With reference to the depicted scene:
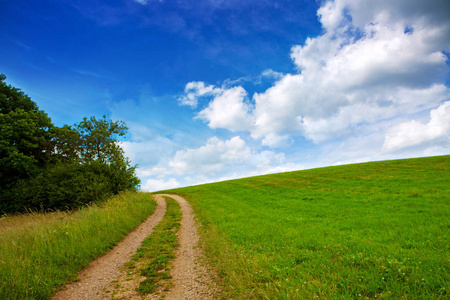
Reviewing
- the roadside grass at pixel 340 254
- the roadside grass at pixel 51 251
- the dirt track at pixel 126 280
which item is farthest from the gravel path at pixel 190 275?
the roadside grass at pixel 51 251

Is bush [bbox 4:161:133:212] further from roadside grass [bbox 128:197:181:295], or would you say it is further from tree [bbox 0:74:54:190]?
roadside grass [bbox 128:197:181:295]

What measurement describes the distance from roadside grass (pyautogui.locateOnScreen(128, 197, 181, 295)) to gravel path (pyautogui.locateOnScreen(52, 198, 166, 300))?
0.54 m

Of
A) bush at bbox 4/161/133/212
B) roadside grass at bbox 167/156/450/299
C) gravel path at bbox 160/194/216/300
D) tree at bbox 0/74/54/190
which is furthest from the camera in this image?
tree at bbox 0/74/54/190

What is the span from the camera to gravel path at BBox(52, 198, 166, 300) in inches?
258

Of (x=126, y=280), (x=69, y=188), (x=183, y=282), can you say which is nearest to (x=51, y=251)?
(x=126, y=280)

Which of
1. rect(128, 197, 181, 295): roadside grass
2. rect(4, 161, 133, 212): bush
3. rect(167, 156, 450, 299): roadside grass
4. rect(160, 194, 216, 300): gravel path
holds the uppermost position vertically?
rect(4, 161, 133, 212): bush

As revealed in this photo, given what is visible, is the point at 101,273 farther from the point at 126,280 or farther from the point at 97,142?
the point at 97,142

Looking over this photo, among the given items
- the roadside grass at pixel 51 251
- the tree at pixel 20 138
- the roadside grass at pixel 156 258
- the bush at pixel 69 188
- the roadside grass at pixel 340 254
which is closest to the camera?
the roadside grass at pixel 340 254

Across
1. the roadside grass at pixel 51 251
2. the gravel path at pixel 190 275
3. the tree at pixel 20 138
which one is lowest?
the gravel path at pixel 190 275

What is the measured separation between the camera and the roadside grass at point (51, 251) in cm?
654

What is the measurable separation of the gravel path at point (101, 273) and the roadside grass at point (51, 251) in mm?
338

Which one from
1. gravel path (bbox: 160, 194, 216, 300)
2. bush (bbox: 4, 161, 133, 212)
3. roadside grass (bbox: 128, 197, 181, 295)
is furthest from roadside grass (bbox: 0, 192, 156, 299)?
bush (bbox: 4, 161, 133, 212)

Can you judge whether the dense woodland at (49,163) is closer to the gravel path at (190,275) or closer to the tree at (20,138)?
the tree at (20,138)

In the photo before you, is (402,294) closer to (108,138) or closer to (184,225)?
(184,225)
